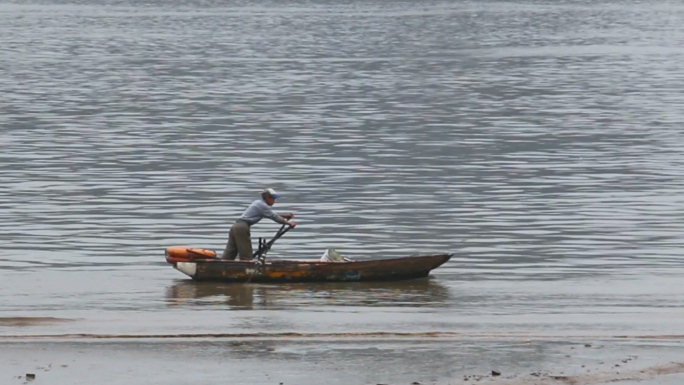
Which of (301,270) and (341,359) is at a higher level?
(341,359)

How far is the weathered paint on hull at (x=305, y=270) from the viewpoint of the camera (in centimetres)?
2859

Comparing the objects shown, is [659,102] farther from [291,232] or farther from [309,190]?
[291,232]

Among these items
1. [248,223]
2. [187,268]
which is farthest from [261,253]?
[187,268]

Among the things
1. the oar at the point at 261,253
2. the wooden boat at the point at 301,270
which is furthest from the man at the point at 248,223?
the wooden boat at the point at 301,270

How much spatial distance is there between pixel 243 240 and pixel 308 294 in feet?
7.80

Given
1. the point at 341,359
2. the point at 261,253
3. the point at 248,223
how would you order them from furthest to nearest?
the point at 261,253
the point at 248,223
the point at 341,359

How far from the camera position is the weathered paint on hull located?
2859 centimetres

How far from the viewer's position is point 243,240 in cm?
2959

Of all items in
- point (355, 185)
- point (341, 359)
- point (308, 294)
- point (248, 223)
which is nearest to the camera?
point (341, 359)

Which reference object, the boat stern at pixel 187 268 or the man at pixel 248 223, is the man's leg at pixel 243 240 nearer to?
the man at pixel 248 223

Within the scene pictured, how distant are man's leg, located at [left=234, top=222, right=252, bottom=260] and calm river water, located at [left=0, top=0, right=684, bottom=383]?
1186mm

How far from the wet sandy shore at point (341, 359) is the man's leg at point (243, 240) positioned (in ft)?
23.0

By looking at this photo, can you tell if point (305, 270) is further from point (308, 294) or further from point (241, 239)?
point (241, 239)

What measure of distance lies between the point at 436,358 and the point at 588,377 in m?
2.34
